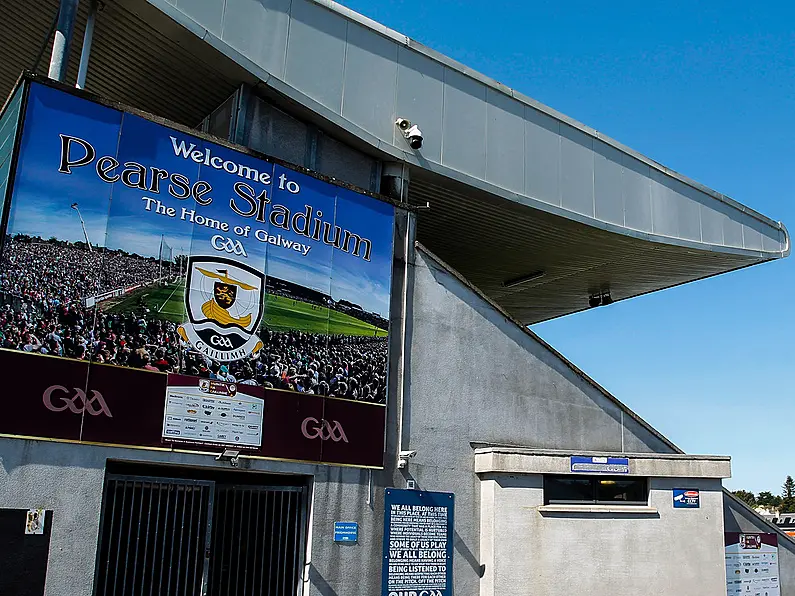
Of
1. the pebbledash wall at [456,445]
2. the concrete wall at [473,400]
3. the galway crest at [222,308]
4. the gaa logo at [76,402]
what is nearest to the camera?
the gaa logo at [76,402]

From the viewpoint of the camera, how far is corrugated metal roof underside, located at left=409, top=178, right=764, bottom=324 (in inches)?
673

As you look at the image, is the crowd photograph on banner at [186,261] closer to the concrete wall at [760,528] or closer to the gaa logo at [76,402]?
the gaa logo at [76,402]

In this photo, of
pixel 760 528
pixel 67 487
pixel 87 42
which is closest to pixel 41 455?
pixel 67 487

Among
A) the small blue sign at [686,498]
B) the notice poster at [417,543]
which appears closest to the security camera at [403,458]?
the notice poster at [417,543]

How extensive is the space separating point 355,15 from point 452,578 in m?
9.79

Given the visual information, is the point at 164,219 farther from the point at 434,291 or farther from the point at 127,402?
the point at 434,291

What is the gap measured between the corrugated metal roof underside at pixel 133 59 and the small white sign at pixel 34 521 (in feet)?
22.6

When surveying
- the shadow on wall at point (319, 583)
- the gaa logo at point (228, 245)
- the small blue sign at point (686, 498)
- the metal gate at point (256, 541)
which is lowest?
the shadow on wall at point (319, 583)

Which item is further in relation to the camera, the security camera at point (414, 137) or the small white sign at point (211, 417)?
the security camera at point (414, 137)

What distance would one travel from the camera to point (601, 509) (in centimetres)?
1402

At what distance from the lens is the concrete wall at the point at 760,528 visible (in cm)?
1630

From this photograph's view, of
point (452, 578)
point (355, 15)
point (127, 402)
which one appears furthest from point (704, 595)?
point (355, 15)

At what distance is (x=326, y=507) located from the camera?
12148 mm

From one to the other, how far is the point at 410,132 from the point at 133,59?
4.88 m
